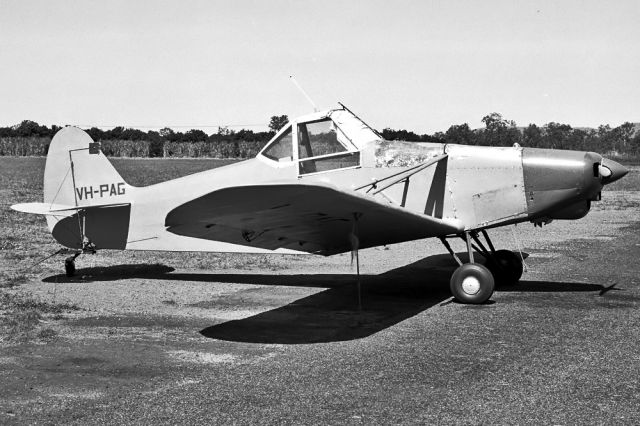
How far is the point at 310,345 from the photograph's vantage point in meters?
6.96

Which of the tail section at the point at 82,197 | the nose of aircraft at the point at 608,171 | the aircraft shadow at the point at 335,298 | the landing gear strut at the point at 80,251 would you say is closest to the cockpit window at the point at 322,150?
the aircraft shadow at the point at 335,298

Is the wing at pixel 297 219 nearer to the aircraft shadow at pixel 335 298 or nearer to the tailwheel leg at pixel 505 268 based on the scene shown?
the aircraft shadow at pixel 335 298

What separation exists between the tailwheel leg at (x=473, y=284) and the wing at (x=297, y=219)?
60 cm

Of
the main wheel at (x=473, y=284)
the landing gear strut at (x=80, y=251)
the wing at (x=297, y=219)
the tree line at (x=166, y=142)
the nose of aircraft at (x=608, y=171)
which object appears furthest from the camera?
→ the tree line at (x=166, y=142)

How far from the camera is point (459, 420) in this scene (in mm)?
4773

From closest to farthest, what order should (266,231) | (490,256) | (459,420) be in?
(459,420) → (266,231) → (490,256)

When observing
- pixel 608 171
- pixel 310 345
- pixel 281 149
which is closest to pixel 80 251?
pixel 281 149

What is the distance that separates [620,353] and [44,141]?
90.1 meters

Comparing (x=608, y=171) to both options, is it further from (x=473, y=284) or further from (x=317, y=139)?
(x=317, y=139)

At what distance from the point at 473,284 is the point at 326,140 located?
2548 mm

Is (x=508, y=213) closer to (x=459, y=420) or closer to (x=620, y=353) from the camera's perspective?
(x=620, y=353)

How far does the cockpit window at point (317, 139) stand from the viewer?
31.4 feet

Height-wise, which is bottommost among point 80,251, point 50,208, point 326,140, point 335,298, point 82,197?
point 335,298

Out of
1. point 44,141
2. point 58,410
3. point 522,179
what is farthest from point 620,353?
point 44,141
